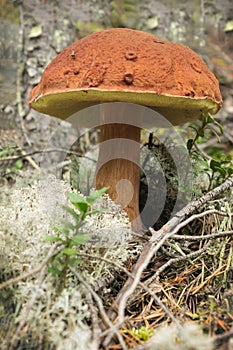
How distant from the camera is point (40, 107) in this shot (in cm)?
185

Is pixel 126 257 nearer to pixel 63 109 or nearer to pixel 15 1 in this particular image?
pixel 63 109

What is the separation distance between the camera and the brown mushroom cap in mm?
1403

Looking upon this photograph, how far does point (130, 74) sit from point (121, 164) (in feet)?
1.79

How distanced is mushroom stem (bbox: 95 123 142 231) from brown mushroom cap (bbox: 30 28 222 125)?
29cm

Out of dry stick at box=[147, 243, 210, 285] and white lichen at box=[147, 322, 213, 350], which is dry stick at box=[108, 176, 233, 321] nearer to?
dry stick at box=[147, 243, 210, 285]

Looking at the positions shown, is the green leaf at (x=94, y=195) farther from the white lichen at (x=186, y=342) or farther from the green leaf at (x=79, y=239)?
the white lichen at (x=186, y=342)

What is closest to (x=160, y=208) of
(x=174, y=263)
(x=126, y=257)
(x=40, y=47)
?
(x=174, y=263)

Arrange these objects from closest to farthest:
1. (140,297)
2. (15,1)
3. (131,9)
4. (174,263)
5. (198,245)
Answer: (140,297) → (174,263) → (198,245) → (15,1) → (131,9)

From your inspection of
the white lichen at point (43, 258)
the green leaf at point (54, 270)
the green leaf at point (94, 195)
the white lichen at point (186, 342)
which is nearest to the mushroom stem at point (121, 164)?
the white lichen at point (43, 258)

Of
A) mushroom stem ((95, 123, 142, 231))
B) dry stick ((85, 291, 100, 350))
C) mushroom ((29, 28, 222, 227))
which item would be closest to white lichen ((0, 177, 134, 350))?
dry stick ((85, 291, 100, 350))

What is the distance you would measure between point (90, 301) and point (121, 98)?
864mm

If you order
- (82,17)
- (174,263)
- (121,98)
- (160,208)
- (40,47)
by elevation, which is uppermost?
(82,17)

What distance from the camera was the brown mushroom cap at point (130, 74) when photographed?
140cm

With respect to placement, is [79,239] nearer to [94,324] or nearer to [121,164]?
[94,324]
